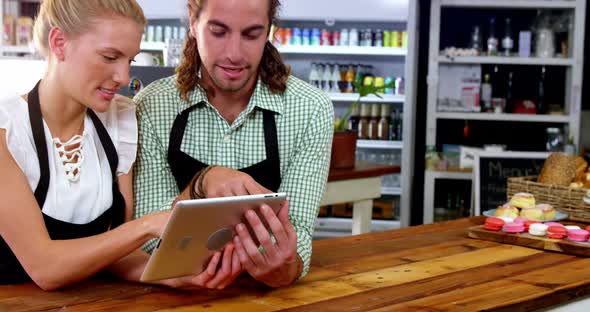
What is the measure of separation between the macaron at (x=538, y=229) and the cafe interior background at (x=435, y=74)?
94.5 inches

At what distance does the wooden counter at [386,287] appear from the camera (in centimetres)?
139

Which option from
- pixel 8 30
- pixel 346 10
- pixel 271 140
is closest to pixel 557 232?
pixel 271 140

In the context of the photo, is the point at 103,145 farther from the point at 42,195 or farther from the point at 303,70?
the point at 303,70

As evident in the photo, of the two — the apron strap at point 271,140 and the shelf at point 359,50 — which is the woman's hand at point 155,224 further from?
the shelf at point 359,50

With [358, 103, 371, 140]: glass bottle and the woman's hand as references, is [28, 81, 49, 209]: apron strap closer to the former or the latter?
the woman's hand

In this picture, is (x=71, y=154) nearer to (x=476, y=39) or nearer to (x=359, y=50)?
(x=476, y=39)

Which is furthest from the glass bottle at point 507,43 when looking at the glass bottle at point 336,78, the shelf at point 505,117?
the glass bottle at point 336,78

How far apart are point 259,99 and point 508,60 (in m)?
3.76

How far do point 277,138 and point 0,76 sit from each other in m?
1.30

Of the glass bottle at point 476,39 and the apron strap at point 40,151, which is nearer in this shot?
the apron strap at point 40,151

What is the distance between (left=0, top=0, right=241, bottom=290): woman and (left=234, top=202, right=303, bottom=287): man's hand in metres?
0.04

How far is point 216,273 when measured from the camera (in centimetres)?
145

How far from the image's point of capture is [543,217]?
2.26 m

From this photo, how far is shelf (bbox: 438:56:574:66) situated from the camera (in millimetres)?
5160
